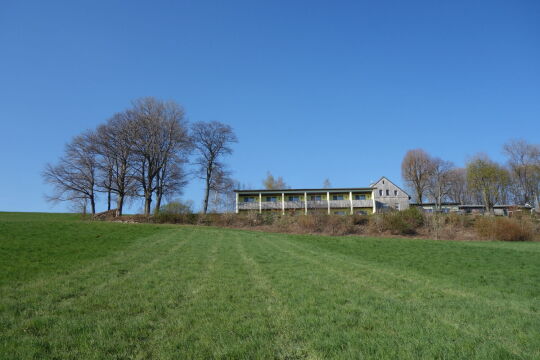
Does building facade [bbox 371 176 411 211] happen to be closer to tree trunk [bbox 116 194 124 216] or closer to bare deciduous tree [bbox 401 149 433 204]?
bare deciduous tree [bbox 401 149 433 204]

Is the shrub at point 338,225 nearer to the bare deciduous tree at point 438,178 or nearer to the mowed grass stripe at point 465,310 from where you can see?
the mowed grass stripe at point 465,310

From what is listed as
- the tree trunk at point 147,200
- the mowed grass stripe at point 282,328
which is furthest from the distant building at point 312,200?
the mowed grass stripe at point 282,328

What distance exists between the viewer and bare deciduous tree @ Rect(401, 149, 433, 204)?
6219 cm

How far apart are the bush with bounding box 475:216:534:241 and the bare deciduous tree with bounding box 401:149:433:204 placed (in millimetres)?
33045

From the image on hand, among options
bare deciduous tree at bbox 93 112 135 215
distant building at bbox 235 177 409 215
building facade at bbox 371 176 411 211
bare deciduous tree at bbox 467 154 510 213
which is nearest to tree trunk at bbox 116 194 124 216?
bare deciduous tree at bbox 93 112 135 215

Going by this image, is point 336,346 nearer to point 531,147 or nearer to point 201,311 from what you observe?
point 201,311

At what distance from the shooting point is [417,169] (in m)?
62.7

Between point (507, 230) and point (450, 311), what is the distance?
28.6 metres

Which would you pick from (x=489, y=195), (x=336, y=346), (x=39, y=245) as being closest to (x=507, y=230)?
(x=336, y=346)

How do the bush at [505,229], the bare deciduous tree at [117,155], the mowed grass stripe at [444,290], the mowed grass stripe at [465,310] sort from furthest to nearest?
1. the bare deciduous tree at [117,155]
2. the bush at [505,229]
3. the mowed grass stripe at [444,290]
4. the mowed grass stripe at [465,310]

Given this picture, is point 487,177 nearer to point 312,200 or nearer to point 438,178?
point 438,178

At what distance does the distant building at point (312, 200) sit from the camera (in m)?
51.4

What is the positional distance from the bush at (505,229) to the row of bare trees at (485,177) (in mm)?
31100

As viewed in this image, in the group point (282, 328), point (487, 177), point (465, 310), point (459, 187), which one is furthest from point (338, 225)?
point (459, 187)
